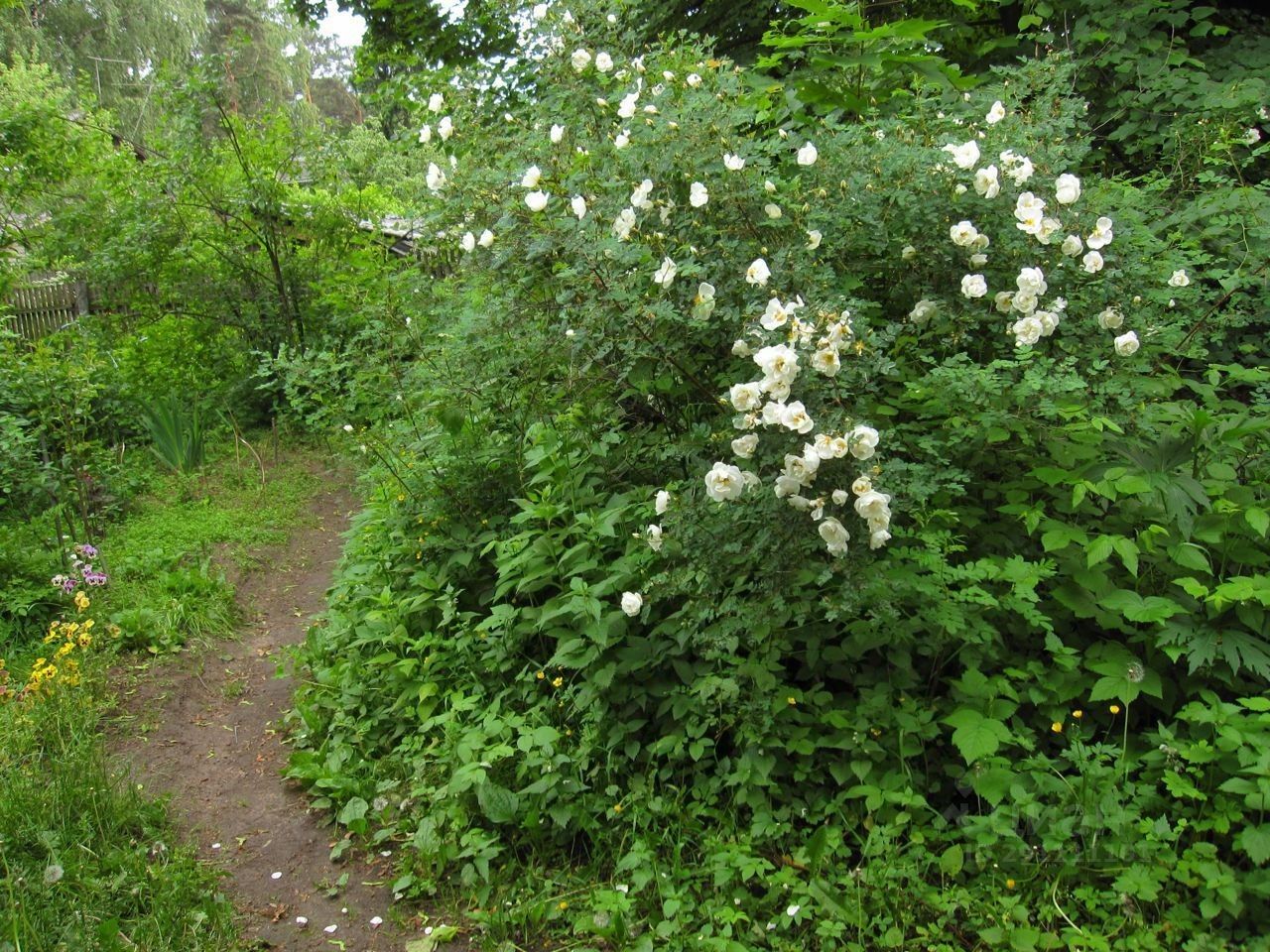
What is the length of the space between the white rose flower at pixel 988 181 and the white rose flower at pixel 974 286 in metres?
0.29

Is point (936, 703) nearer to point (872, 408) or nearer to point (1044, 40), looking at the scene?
point (872, 408)

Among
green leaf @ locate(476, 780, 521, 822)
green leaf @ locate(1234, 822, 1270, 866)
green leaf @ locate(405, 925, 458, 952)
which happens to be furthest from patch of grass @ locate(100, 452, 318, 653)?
green leaf @ locate(1234, 822, 1270, 866)

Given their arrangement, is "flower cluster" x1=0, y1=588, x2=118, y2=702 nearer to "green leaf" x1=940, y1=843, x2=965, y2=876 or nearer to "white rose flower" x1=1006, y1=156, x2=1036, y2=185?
"green leaf" x1=940, y1=843, x2=965, y2=876

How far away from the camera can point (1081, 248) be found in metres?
3.42

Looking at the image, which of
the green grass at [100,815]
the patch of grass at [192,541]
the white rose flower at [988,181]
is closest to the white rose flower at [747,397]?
the white rose flower at [988,181]

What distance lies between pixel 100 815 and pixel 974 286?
11.3 ft

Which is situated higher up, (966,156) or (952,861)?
(966,156)

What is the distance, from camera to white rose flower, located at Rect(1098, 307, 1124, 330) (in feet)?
10.9

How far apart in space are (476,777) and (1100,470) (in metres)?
2.23

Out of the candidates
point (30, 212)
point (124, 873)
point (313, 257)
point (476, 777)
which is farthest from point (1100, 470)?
point (30, 212)

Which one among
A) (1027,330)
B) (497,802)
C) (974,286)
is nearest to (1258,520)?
(1027,330)

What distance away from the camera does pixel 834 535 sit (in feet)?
8.70

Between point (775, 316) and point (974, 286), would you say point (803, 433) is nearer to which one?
point (775, 316)

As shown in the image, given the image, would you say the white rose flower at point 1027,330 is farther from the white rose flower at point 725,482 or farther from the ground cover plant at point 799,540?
the white rose flower at point 725,482
